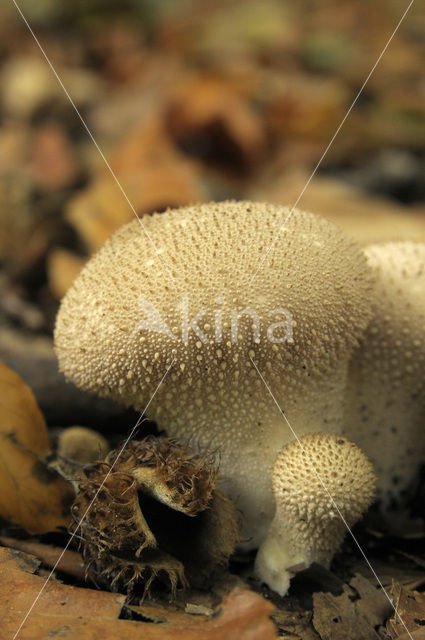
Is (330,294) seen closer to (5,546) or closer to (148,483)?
(148,483)

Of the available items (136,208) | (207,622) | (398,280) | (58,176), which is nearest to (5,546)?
(207,622)

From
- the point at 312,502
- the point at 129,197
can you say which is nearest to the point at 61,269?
the point at 129,197

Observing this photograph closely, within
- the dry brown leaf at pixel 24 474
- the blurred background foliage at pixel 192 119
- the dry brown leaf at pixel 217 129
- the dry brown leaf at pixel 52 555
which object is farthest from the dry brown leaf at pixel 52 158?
the dry brown leaf at pixel 52 555

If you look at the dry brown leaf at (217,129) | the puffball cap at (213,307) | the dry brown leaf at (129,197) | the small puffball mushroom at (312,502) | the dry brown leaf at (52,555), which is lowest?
the dry brown leaf at (52,555)

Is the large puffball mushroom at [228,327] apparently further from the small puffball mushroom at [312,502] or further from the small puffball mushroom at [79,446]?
the small puffball mushroom at [79,446]

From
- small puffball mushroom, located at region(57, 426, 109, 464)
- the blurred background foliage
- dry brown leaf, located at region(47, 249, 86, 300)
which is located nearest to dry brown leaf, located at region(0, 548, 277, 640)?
small puffball mushroom, located at region(57, 426, 109, 464)

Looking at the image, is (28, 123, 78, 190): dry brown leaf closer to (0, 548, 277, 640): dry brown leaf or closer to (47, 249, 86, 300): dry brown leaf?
(47, 249, 86, 300): dry brown leaf

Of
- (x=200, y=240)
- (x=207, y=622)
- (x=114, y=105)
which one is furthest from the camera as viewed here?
(x=114, y=105)
